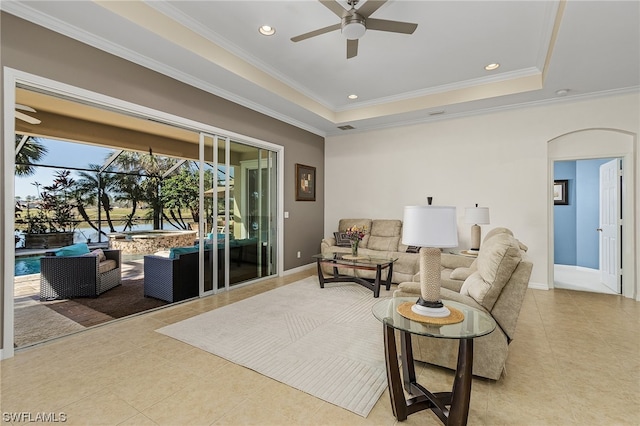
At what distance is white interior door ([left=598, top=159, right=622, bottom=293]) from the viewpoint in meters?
4.51

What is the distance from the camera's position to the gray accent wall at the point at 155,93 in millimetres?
2523

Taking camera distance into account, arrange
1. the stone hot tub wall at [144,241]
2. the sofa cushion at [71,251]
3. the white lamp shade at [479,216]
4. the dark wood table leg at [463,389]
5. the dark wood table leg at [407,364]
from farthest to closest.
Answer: the stone hot tub wall at [144,241], the white lamp shade at [479,216], the sofa cushion at [71,251], the dark wood table leg at [407,364], the dark wood table leg at [463,389]

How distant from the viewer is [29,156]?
5613 millimetres

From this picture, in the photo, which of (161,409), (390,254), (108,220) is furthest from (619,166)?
(108,220)

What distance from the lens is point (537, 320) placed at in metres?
3.36

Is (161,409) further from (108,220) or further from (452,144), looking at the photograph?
(108,220)

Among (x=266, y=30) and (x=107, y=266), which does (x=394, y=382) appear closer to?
(x=266, y=30)

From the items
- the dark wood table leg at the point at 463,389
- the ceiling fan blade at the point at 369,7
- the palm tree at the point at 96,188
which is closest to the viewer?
the dark wood table leg at the point at 463,389

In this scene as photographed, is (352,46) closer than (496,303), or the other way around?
(496,303)

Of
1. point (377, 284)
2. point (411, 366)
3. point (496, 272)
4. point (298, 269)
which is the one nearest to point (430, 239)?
point (496, 272)

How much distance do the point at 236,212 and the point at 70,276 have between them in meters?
2.39

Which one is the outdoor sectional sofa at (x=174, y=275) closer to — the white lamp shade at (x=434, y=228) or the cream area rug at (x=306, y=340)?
the cream area rug at (x=306, y=340)

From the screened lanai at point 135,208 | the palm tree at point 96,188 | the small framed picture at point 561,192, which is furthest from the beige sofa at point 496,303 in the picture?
the palm tree at point 96,188

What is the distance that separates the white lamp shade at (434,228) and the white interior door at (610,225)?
461 centimetres
